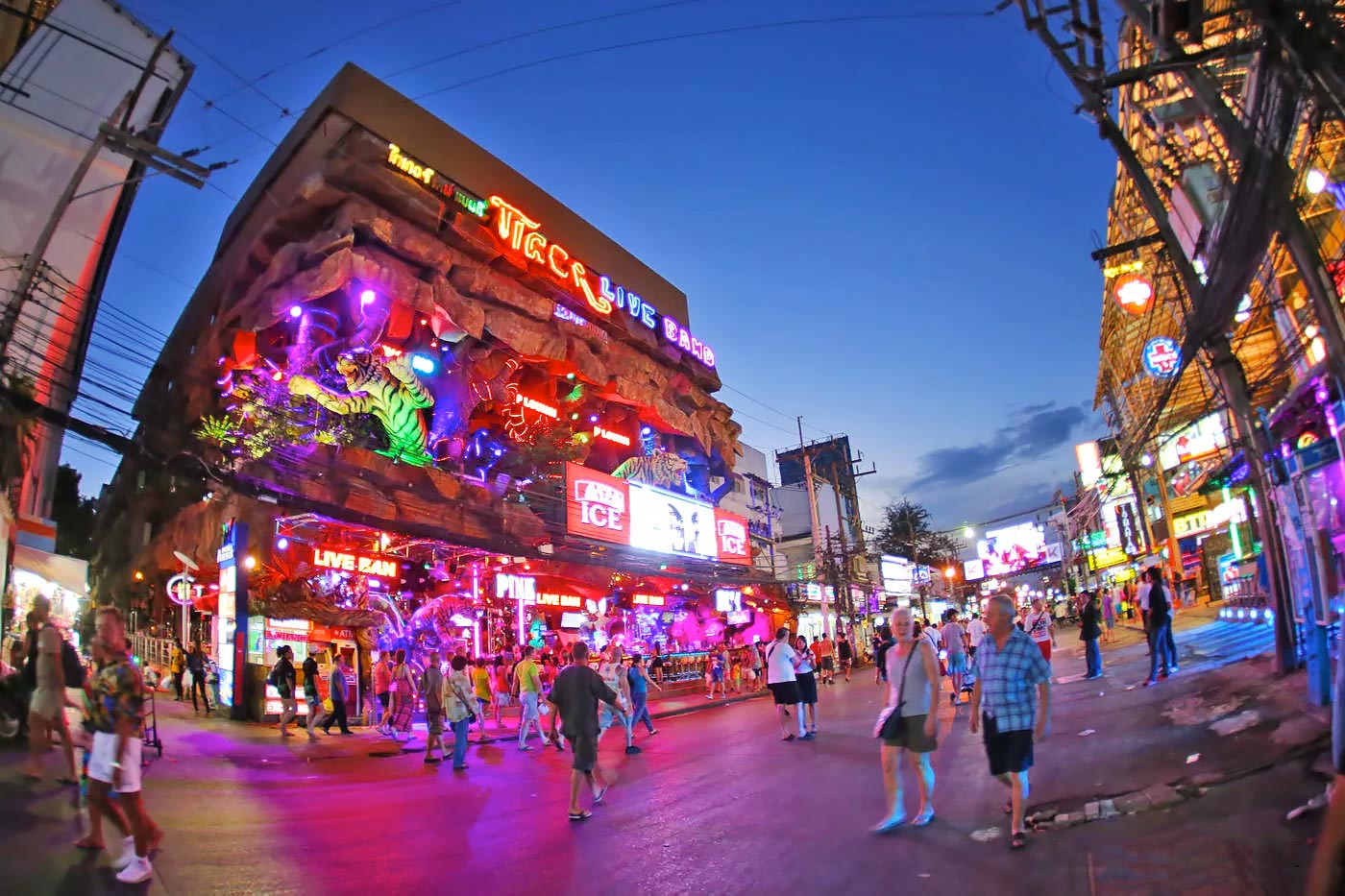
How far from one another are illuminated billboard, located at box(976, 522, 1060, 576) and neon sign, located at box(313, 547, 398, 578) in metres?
54.1

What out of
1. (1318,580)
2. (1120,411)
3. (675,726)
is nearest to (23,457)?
(675,726)

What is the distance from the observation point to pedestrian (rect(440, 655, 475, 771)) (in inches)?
478

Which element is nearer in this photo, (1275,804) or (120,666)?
(1275,804)

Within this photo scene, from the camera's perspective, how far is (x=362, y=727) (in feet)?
59.0

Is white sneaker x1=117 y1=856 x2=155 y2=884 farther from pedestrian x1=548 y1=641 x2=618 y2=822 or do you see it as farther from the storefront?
the storefront

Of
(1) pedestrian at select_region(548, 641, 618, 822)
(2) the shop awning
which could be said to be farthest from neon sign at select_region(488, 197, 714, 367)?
(1) pedestrian at select_region(548, 641, 618, 822)

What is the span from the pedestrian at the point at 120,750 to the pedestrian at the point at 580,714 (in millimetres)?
3590

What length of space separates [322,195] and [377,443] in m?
7.34

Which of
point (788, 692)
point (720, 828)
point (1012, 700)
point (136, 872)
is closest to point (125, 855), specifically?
point (136, 872)

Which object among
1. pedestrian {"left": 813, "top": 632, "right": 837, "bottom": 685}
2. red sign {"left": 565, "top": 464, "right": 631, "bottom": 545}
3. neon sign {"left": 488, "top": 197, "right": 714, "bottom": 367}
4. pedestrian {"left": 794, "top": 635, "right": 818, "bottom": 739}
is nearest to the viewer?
pedestrian {"left": 794, "top": 635, "right": 818, "bottom": 739}

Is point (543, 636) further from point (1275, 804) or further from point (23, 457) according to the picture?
point (1275, 804)

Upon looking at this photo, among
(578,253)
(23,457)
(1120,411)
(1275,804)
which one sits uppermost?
(578,253)

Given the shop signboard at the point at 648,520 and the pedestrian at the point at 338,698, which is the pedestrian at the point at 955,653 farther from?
the pedestrian at the point at 338,698

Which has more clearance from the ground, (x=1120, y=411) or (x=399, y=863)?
(x=1120, y=411)
